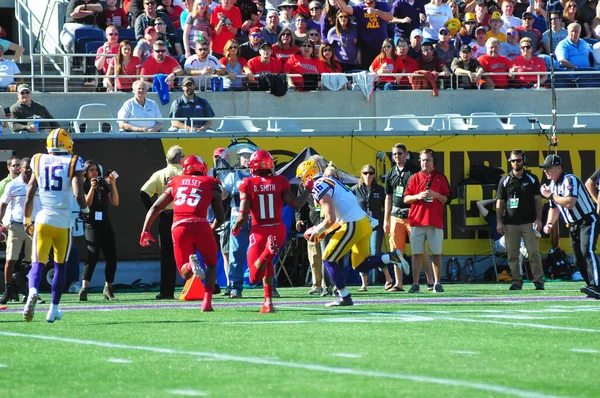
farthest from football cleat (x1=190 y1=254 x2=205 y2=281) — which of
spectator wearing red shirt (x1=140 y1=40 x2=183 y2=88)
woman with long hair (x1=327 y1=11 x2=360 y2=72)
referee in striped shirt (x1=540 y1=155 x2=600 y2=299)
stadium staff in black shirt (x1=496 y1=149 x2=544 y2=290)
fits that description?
woman with long hair (x1=327 y1=11 x2=360 y2=72)

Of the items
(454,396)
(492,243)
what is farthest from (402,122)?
(454,396)

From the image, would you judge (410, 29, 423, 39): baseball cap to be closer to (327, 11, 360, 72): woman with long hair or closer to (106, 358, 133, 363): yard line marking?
(327, 11, 360, 72): woman with long hair

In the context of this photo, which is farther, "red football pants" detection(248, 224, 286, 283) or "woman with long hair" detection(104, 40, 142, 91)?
"woman with long hair" detection(104, 40, 142, 91)

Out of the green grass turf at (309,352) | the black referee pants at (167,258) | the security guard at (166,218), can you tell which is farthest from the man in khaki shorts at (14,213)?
the green grass turf at (309,352)

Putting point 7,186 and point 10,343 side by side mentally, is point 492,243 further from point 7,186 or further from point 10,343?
point 10,343

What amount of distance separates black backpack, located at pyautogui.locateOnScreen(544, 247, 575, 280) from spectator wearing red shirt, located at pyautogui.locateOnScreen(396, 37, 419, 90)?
13.4 ft

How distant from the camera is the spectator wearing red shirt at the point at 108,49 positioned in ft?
63.3

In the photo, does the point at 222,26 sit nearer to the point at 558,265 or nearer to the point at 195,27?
Answer: the point at 195,27

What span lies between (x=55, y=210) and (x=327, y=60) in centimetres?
987

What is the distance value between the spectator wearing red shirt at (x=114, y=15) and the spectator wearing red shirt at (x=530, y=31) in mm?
7492

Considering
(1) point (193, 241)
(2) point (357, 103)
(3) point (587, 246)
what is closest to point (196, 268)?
(1) point (193, 241)

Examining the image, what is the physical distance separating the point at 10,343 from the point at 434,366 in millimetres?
3481

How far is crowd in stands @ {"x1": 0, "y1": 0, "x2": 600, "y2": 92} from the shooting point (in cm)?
1931

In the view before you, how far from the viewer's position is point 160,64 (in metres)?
19.1
